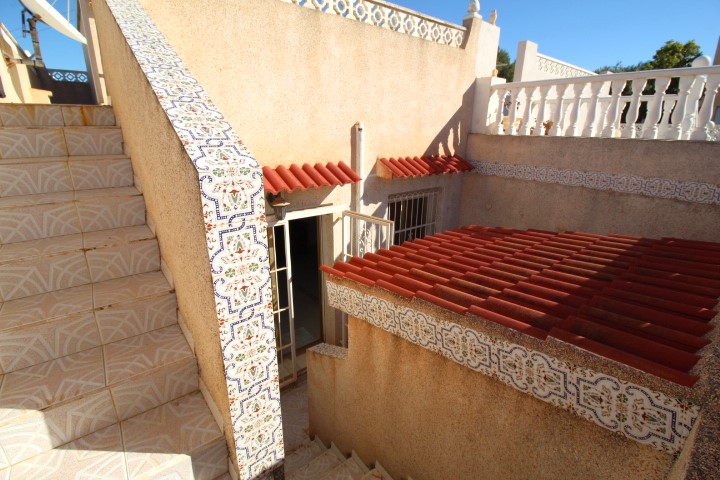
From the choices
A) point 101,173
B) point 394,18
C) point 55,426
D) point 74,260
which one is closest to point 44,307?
point 74,260

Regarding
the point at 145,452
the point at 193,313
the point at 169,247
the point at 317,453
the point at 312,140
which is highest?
the point at 312,140

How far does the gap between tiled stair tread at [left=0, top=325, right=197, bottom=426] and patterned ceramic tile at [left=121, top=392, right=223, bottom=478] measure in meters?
0.10

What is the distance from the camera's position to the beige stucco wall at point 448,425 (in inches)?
67.6

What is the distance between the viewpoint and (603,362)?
1.52 m

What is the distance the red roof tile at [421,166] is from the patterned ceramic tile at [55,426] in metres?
4.59

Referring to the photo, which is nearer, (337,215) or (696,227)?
(696,227)

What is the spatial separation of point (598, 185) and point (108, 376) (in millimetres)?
6404

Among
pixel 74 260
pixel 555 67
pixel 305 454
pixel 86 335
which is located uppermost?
pixel 555 67

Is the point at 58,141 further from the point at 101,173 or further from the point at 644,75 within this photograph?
the point at 644,75

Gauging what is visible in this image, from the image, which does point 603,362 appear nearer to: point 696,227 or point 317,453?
point 317,453

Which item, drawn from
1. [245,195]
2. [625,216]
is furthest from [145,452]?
[625,216]

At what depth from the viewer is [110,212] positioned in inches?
116

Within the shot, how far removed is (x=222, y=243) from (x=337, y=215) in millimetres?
3968

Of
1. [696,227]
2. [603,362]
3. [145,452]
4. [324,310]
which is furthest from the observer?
[324,310]
